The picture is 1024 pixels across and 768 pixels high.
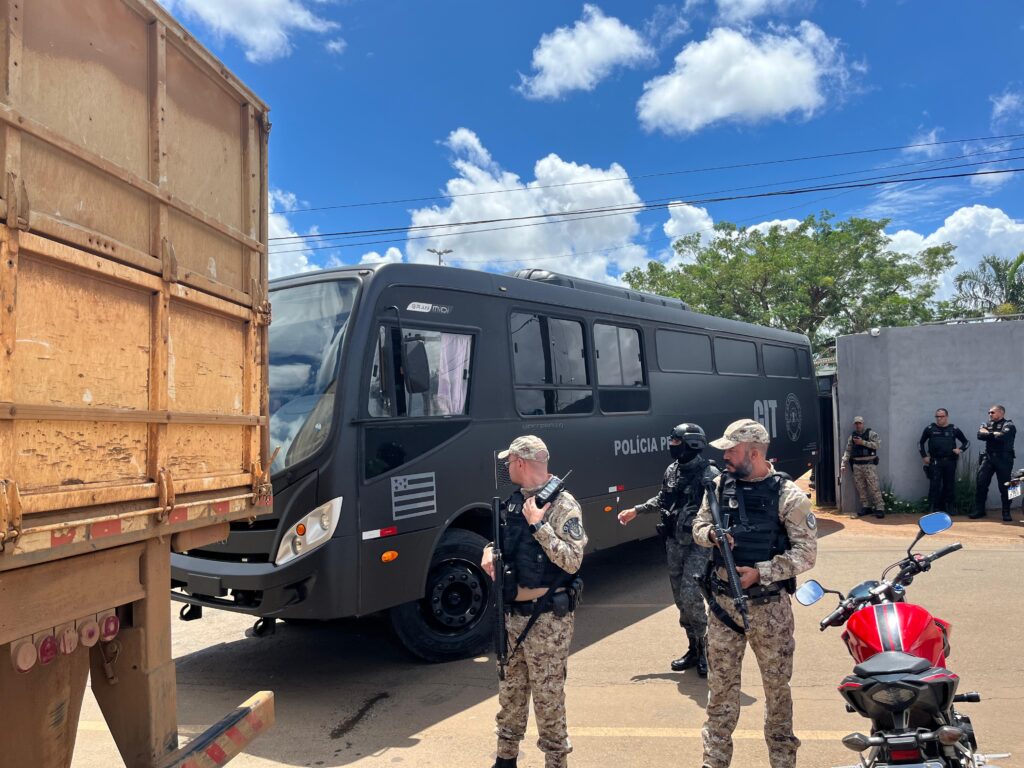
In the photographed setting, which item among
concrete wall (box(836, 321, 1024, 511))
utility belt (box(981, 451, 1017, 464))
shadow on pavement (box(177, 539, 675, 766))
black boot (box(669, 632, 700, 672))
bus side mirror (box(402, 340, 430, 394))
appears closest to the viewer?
shadow on pavement (box(177, 539, 675, 766))

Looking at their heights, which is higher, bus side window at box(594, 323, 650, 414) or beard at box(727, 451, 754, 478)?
bus side window at box(594, 323, 650, 414)

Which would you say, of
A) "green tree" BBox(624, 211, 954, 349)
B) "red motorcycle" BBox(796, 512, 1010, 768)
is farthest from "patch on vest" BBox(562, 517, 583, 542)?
"green tree" BBox(624, 211, 954, 349)

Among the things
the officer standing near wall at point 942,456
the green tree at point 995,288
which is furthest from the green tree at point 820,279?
the officer standing near wall at point 942,456

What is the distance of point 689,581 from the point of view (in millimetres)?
5367

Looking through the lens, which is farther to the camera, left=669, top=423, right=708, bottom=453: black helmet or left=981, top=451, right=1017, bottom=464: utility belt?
left=981, top=451, right=1017, bottom=464: utility belt

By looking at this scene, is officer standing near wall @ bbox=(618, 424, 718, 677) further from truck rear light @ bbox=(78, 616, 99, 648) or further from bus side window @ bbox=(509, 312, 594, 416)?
truck rear light @ bbox=(78, 616, 99, 648)

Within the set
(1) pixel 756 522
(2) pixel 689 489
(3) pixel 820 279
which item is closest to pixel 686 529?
(2) pixel 689 489

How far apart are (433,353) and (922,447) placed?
9.63 meters

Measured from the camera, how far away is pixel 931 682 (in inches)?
102

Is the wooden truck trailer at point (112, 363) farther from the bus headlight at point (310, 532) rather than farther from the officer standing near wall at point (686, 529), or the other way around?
the officer standing near wall at point (686, 529)

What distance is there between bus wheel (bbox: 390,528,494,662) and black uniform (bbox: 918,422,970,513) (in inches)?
359

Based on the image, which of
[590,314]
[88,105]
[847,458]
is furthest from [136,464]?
[847,458]

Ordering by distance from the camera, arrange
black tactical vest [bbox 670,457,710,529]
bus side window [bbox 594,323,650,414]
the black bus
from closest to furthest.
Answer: the black bus
black tactical vest [bbox 670,457,710,529]
bus side window [bbox 594,323,650,414]

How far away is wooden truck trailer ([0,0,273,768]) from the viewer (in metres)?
2.16
